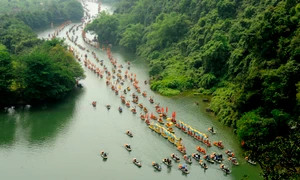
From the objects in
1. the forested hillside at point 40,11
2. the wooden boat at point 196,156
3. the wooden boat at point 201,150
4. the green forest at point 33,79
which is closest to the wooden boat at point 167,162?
→ the wooden boat at point 196,156

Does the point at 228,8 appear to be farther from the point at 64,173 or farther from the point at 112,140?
the point at 64,173

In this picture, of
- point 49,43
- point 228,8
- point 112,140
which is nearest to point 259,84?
point 112,140

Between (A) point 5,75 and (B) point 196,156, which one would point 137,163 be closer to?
(B) point 196,156

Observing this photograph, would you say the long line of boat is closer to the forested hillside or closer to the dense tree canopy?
→ the dense tree canopy

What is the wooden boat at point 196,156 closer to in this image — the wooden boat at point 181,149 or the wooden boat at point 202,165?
the wooden boat at point 202,165

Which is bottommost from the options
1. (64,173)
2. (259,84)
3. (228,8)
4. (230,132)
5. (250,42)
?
(64,173)

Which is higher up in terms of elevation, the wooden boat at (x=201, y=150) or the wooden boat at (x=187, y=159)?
the wooden boat at (x=201, y=150)

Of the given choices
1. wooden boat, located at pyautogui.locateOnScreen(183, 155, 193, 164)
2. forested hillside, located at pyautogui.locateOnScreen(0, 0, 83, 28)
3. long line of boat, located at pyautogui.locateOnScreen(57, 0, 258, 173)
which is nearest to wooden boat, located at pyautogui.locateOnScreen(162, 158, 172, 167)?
long line of boat, located at pyautogui.locateOnScreen(57, 0, 258, 173)

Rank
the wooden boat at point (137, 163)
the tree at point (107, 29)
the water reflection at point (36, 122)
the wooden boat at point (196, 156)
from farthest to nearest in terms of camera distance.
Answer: the tree at point (107, 29) → the water reflection at point (36, 122) → the wooden boat at point (196, 156) → the wooden boat at point (137, 163)
